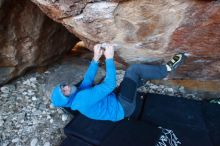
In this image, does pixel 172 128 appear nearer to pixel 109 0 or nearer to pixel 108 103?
pixel 108 103

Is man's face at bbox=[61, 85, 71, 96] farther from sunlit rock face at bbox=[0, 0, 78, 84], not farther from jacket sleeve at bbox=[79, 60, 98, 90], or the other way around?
sunlit rock face at bbox=[0, 0, 78, 84]

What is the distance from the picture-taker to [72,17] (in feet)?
9.68

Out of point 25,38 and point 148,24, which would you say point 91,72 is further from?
point 25,38

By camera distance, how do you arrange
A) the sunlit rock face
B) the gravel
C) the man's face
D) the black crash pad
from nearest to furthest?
the man's face, the black crash pad, the gravel, the sunlit rock face

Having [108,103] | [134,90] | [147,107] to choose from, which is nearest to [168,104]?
[147,107]

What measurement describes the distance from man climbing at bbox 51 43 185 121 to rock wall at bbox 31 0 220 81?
17 centimetres

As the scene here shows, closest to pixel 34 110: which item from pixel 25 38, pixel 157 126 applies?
pixel 25 38

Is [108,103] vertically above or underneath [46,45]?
underneath

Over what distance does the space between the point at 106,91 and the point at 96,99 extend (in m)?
0.13

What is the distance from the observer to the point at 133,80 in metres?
3.32

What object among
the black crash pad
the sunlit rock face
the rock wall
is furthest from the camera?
the sunlit rock face

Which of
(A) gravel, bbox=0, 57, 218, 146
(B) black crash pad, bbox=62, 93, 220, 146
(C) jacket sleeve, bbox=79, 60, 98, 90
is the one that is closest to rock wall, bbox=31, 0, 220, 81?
(C) jacket sleeve, bbox=79, 60, 98, 90

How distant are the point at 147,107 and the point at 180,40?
1006 mm

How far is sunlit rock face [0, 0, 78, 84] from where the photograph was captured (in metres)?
3.76
